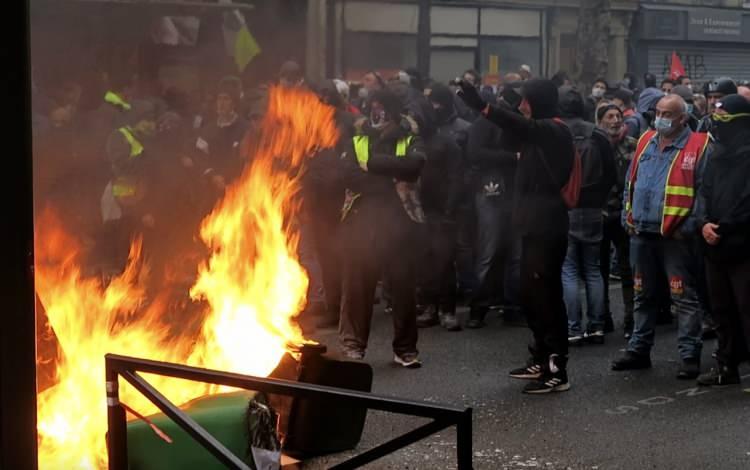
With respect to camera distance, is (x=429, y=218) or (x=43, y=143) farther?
(x=43, y=143)

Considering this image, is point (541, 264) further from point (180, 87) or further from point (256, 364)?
point (180, 87)

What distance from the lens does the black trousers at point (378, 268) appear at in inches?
298

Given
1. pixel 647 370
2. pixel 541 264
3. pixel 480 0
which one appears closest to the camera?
pixel 541 264

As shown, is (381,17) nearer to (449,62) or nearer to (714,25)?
(449,62)

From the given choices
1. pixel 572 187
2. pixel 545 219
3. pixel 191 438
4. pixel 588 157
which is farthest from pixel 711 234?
pixel 191 438

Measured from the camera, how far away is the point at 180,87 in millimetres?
15023

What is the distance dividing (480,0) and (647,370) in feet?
65.8

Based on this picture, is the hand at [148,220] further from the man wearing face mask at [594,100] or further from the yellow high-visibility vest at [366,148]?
the man wearing face mask at [594,100]

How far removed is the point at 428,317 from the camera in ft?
29.7

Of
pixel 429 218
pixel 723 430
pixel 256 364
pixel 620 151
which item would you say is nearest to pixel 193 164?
pixel 429 218

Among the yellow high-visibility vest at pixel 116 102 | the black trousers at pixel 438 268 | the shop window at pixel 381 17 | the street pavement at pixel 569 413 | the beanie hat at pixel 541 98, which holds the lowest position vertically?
the street pavement at pixel 569 413

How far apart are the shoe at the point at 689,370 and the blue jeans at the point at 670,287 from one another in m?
0.03

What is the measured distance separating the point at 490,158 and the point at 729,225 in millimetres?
2511

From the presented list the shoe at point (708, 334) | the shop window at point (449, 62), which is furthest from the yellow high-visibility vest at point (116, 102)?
the shop window at point (449, 62)
